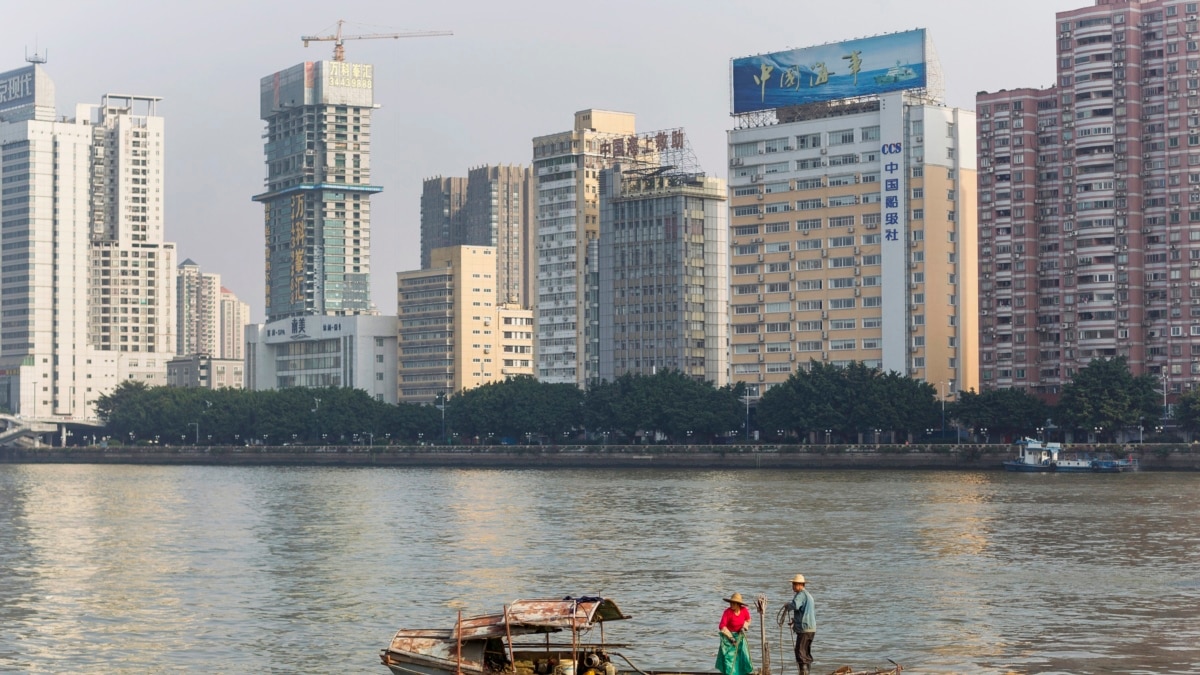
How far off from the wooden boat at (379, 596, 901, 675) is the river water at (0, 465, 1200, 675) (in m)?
6.98

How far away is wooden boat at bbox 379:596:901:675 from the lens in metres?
48.2

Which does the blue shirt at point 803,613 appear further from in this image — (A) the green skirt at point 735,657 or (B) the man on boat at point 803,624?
(A) the green skirt at point 735,657

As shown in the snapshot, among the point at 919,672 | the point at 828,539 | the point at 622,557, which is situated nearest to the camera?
the point at 919,672

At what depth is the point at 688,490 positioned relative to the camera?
555 ft

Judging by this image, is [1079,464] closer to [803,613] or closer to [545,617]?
[803,613]

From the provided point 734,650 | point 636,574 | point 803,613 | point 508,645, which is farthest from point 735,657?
point 636,574

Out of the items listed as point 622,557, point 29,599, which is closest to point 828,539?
point 622,557

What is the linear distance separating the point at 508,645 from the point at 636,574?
37.1 meters

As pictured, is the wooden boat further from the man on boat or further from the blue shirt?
the blue shirt

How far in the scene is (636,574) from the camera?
84812 millimetres

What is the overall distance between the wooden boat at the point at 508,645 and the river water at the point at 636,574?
698cm

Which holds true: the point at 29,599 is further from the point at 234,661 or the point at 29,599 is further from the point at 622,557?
the point at 622,557

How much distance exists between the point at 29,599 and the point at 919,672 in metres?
41.4

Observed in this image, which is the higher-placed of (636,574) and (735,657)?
(735,657)
